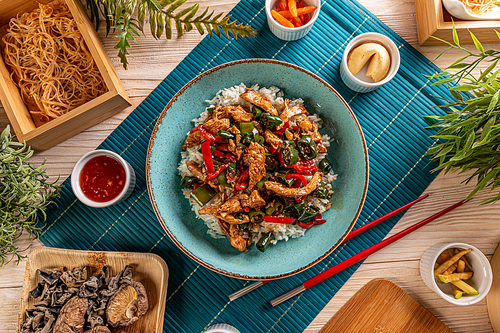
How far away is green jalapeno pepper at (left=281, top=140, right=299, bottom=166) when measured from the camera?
7.36 ft

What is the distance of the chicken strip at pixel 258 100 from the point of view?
2.29 metres

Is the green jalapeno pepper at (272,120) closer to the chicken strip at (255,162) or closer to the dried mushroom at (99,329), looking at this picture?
the chicken strip at (255,162)

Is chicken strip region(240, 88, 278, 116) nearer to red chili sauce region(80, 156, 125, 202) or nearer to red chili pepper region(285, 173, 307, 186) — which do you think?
red chili pepper region(285, 173, 307, 186)

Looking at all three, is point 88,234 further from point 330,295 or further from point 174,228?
point 330,295

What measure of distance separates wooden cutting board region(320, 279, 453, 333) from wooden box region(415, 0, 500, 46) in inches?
90.7

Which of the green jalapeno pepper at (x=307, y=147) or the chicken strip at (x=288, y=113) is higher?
the chicken strip at (x=288, y=113)

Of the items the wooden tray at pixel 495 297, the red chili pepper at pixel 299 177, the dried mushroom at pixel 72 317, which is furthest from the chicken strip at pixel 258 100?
the wooden tray at pixel 495 297

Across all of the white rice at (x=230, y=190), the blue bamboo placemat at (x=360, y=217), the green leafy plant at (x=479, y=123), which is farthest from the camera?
the blue bamboo placemat at (x=360, y=217)

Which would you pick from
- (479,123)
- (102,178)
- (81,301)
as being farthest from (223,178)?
(479,123)

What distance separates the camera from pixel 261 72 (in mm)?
2430

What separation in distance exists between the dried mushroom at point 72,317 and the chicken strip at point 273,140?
6.65ft

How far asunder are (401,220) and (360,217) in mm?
396

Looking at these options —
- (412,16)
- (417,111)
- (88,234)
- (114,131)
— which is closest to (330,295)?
(417,111)

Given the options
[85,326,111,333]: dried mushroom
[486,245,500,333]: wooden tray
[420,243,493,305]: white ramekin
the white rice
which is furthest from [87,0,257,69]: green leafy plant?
[486,245,500,333]: wooden tray
